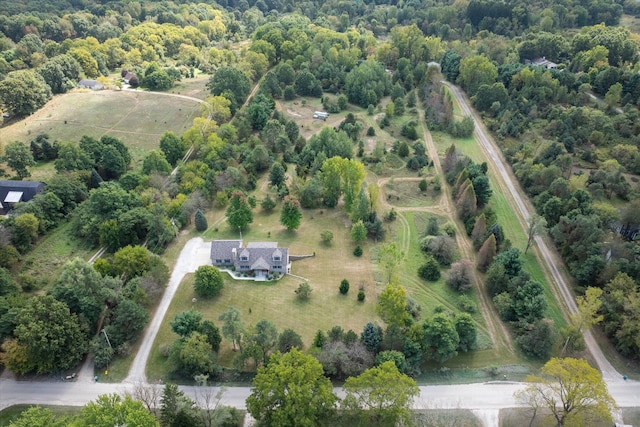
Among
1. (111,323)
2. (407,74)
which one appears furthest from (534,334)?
(407,74)

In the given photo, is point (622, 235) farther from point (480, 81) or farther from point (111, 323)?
point (111, 323)

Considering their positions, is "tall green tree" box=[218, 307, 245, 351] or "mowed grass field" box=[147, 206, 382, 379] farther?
"mowed grass field" box=[147, 206, 382, 379]

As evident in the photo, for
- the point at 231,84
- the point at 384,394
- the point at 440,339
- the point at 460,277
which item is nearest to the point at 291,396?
the point at 384,394

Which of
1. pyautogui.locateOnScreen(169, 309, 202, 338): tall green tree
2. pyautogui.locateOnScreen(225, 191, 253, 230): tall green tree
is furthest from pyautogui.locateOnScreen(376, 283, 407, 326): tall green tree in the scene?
pyautogui.locateOnScreen(225, 191, 253, 230): tall green tree

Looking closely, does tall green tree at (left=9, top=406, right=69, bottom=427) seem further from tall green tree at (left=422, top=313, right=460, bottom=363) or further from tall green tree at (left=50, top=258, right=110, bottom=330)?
tall green tree at (left=422, top=313, right=460, bottom=363)

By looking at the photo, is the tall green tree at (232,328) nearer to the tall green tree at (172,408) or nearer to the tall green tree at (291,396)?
the tall green tree at (291,396)

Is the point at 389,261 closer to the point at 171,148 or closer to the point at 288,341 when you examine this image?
the point at 288,341

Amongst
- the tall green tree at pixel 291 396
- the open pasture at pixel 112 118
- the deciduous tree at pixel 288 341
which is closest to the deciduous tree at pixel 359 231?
the deciduous tree at pixel 288 341
